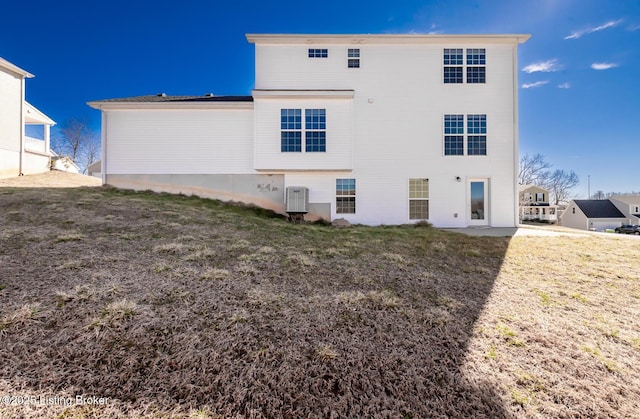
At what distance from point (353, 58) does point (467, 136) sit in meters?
5.64

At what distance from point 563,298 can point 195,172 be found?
1195 centimetres

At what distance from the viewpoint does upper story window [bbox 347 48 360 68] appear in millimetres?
10945

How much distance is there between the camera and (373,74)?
1096cm

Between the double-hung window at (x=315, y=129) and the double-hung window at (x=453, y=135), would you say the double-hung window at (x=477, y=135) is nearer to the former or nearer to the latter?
the double-hung window at (x=453, y=135)

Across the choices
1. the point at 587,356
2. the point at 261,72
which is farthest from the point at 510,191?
the point at 261,72

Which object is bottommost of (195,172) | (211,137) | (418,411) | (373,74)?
(418,411)

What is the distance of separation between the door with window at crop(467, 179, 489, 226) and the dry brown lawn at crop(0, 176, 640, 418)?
17.8 feet

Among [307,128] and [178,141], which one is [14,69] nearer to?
[178,141]

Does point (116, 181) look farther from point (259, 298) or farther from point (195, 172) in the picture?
point (259, 298)

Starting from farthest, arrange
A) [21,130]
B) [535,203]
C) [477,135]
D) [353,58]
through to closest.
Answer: [535,203] → [21,130] → [353,58] → [477,135]

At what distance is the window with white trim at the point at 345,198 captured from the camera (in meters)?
11.1

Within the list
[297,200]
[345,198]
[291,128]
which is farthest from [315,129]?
[345,198]

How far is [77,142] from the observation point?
3152 cm

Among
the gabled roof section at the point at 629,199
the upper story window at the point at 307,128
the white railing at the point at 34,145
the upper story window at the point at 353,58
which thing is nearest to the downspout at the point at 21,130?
the white railing at the point at 34,145
